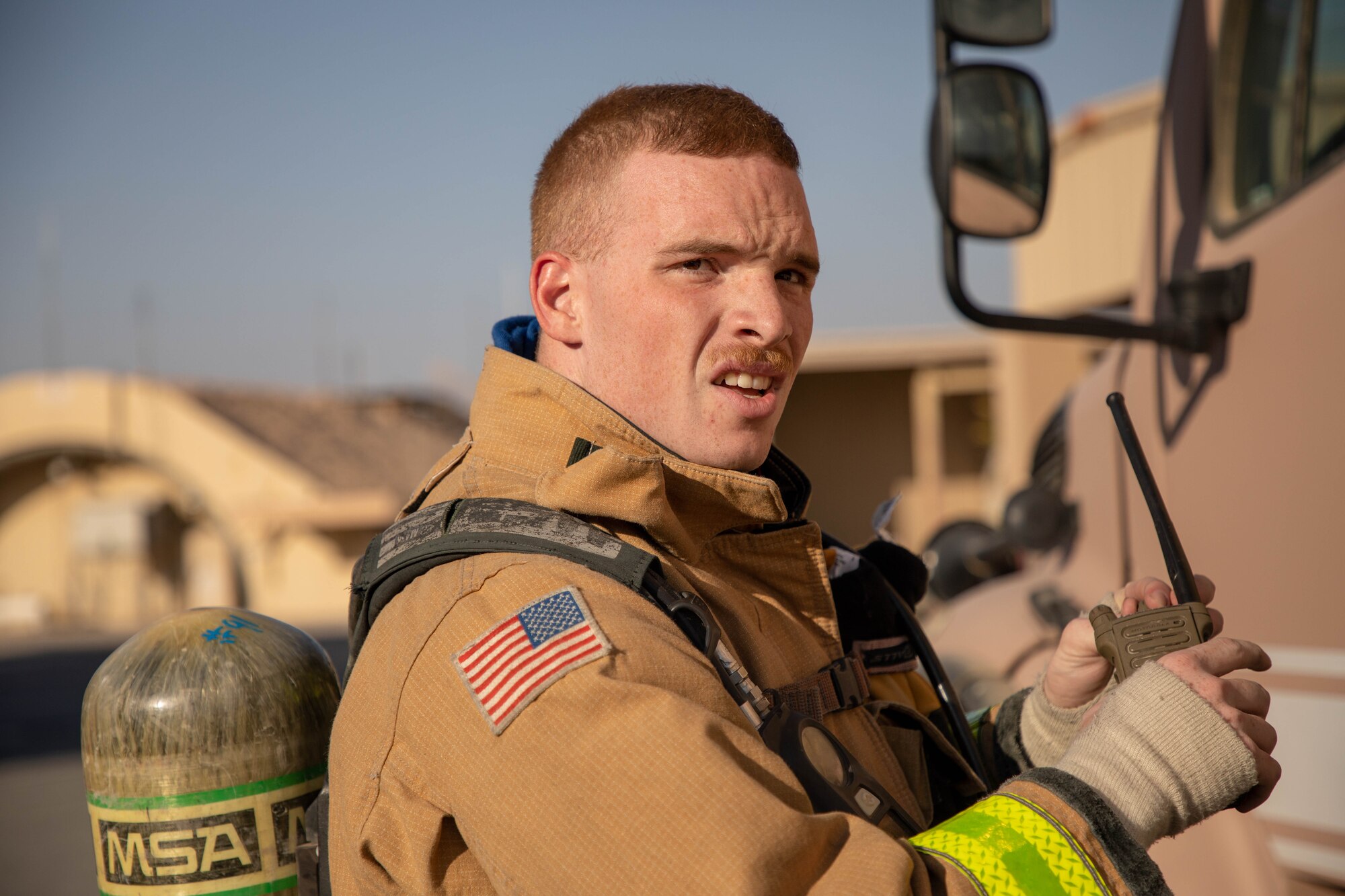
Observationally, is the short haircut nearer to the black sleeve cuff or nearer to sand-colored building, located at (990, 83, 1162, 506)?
the black sleeve cuff

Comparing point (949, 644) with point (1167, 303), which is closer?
point (1167, 303)

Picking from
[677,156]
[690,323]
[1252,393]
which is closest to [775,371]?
[690,323]

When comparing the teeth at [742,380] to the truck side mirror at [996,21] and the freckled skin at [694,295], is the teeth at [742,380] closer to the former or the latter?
the freckled skin at [694,295]

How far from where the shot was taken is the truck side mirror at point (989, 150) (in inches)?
86.8

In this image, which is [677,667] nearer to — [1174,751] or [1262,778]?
[1174,751]

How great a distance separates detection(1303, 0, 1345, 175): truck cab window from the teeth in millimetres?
1021

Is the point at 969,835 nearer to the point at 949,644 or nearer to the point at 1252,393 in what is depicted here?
the point at 1252,393

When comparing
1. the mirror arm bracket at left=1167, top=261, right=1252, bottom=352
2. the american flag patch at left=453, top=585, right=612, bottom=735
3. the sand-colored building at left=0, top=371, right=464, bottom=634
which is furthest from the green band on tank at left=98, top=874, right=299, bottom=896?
the sand-colored building at left=0, top=371, right=464, bottom=634

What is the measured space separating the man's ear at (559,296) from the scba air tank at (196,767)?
631mm

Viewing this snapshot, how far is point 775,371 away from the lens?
168 centimetres

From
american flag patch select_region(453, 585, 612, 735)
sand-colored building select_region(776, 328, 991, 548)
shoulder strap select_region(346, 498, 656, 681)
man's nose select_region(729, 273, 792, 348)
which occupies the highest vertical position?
man's nose select_region(729, 273, 792, 348)

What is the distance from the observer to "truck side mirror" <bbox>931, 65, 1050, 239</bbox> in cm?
221

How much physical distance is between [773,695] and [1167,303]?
1433 millimetres

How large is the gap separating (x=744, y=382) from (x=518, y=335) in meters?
0.49
